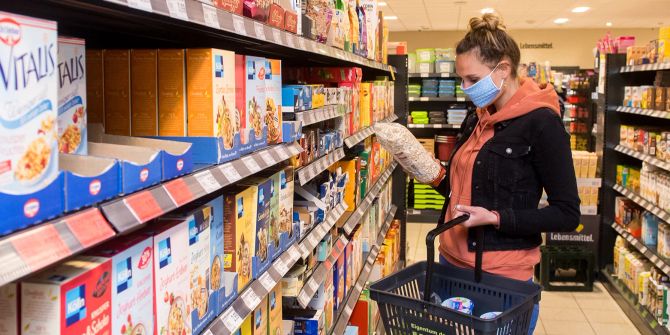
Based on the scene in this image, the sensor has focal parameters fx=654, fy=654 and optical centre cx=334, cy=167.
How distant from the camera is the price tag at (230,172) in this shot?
1.55 metres

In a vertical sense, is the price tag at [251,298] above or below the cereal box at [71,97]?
below

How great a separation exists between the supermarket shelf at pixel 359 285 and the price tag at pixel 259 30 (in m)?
1.72

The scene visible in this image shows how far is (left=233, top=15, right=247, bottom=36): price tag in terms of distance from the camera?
5.20ft

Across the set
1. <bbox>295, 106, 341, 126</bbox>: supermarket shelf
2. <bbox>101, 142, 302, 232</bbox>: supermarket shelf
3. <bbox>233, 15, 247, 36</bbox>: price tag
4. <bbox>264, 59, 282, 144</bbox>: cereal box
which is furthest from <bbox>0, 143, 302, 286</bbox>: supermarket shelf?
<bbox>295, 106, 341, 126</bbox>: supermarket shelf

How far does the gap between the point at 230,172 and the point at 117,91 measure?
0.32 meters

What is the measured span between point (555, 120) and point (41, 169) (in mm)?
1874

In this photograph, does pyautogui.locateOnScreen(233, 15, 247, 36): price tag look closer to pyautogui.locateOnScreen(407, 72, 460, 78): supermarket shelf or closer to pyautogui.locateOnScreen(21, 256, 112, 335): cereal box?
pyautogui.locateOnScreen(21, 256, 112, 335): cereal box

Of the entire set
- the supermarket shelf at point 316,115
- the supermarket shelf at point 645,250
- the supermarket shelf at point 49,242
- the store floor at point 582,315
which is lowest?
the store floor at point 582,315

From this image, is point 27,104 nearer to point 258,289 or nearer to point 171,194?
point 171,194

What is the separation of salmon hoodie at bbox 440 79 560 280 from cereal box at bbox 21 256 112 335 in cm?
151

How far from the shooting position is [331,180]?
305 cm

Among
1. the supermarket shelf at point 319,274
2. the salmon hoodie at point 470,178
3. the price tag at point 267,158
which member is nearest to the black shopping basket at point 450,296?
the salmon hoodie at point 470,178

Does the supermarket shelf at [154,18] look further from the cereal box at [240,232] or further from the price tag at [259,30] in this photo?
the cereal box at [240,232]

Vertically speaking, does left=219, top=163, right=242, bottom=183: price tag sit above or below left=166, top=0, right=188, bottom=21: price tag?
below
